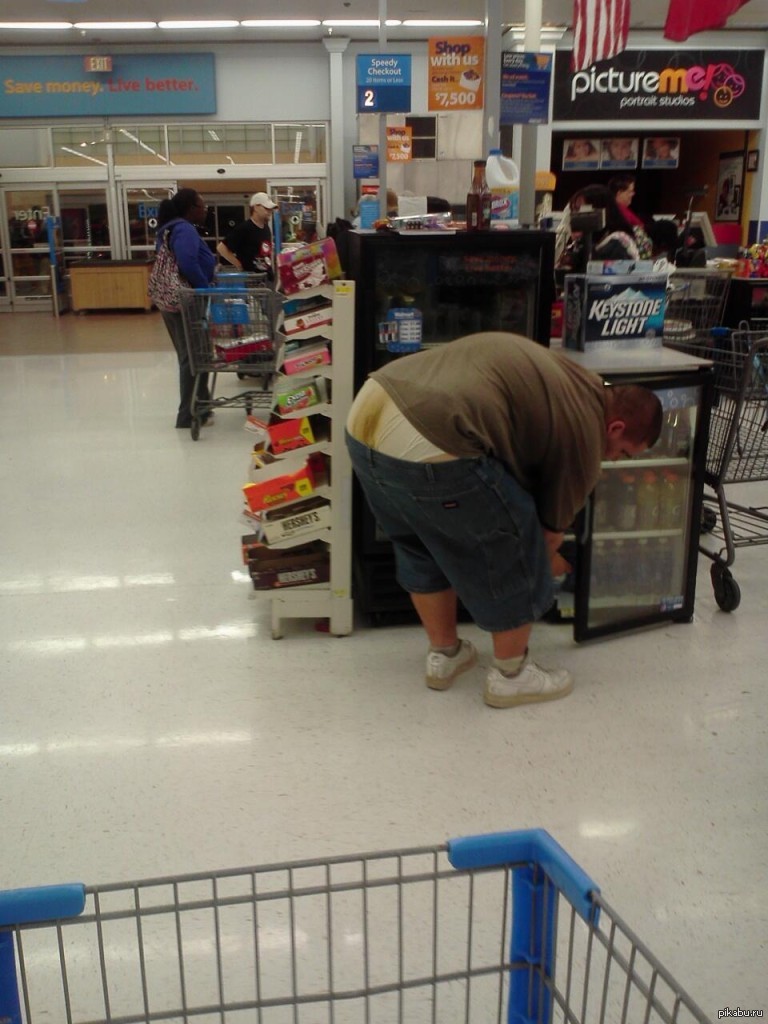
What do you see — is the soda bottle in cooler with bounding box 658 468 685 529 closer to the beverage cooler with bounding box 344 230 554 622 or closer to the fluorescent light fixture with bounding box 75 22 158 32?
the beverage cooler with bounding box 344 230 554 622

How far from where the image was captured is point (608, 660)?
→ 3.38m

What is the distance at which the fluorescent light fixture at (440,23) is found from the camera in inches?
558

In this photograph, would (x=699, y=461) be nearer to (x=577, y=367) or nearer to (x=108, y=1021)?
(x=577, y=367)

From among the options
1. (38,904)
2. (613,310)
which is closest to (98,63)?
(613,310)

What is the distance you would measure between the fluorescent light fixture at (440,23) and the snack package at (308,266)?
41.1ft

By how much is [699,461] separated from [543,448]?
45.7 inches

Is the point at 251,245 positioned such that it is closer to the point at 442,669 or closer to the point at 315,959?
the point at 442,669

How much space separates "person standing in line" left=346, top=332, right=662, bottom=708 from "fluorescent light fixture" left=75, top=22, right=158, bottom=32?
13.8 m

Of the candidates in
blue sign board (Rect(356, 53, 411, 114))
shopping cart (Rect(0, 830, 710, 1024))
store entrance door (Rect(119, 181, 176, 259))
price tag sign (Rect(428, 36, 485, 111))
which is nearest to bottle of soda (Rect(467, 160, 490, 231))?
shopping cart (Rect(0, 830, 710, 1024))

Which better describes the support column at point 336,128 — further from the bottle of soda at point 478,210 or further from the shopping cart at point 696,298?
the bottle of soda at point 478,210

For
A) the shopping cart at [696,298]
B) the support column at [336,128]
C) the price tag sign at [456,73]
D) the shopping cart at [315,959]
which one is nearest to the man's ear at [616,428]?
the shopping cart at [315,959]

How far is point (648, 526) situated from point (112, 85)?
579 inches

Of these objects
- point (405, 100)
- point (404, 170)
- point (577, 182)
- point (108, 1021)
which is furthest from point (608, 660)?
point (577, 182)

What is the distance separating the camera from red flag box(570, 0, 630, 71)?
574 cm
